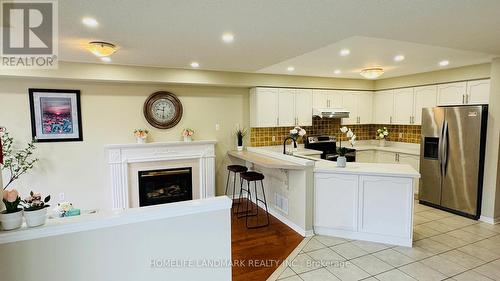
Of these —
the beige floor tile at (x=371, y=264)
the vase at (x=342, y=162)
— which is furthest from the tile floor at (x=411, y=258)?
the vase at (x=342, y=162)

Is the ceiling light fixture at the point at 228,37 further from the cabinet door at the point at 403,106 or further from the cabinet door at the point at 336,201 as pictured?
the cabinet door at the point at 403,106

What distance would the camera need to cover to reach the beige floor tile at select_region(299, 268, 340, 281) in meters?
2.77

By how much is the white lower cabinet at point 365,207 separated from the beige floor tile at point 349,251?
24 cm

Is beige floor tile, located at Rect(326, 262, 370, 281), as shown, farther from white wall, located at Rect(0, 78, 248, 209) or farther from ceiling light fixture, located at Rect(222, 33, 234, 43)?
white wall, located at Rect(0, 78, 248, 209)

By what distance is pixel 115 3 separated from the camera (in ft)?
6.48

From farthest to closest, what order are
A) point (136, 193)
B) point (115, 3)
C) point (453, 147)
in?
point (136, 193) < point (453, 147) < point (115, 3)

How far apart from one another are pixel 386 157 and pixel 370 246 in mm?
3006

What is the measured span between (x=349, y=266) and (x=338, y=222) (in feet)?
2.47

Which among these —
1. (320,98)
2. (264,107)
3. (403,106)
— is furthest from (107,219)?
(403,106)

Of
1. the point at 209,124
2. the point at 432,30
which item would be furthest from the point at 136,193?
the point at 432,30

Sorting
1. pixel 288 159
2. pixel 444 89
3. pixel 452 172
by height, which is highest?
pixel 444 89

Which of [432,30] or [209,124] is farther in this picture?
[209,124]

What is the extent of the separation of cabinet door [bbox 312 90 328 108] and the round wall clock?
Result: 272 cm

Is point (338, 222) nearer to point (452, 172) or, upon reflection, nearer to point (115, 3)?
point (452, 172)
